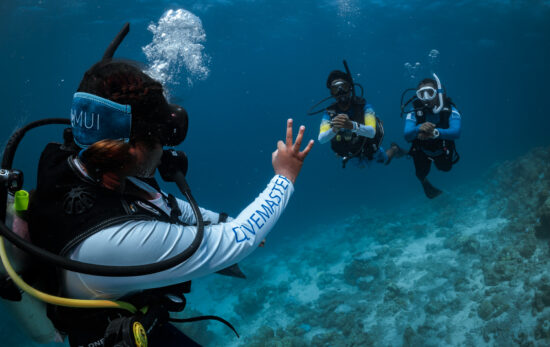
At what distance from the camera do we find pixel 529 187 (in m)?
14.8

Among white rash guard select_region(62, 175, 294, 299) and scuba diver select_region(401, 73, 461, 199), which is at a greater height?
scuba diver select_region(401, 73, 461, 199)

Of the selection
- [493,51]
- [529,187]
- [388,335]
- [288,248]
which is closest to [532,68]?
[493,51]

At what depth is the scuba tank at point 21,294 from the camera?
4.91ft

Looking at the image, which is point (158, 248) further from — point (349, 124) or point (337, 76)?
point (337, 76)

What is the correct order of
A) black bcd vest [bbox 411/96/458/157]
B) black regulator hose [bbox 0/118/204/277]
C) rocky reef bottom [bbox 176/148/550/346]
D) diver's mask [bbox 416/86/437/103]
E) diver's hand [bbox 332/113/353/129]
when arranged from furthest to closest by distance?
1. rocky reef bottom [bbox 176/148/550/346]
2. black bcd vest [bbox 411/96/458/157]
3. diver's mask [bbox 416/86/437/103]
4. diver's hand [bbox 332/113/353/129]
5. black regulator hose [bbox 0/118/204/277]

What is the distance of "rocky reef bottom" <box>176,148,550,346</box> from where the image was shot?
825cm

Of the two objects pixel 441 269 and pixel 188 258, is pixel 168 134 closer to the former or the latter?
pixel 188 258

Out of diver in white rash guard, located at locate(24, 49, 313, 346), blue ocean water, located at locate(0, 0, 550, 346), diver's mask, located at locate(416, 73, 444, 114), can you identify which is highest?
blue ocean water, located at locate(0, 0, 550, 346)

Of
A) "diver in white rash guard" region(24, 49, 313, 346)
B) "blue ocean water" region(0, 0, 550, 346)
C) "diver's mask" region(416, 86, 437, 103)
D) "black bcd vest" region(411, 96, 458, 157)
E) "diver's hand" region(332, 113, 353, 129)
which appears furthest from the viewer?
"blue ocean water" region(0, 0, 550, 346)

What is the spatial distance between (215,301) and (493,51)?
180ft

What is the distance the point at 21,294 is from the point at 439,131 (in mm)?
7266

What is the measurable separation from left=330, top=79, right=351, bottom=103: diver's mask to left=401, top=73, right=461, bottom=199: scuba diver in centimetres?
130

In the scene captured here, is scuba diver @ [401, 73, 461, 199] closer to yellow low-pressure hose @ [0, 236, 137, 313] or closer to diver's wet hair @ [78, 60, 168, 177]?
diver's wet hair @ [78, 60, 168, 177]

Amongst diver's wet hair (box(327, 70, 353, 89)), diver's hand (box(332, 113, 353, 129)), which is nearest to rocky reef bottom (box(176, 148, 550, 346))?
diver's hand (box(332, 113, 353, 129))
